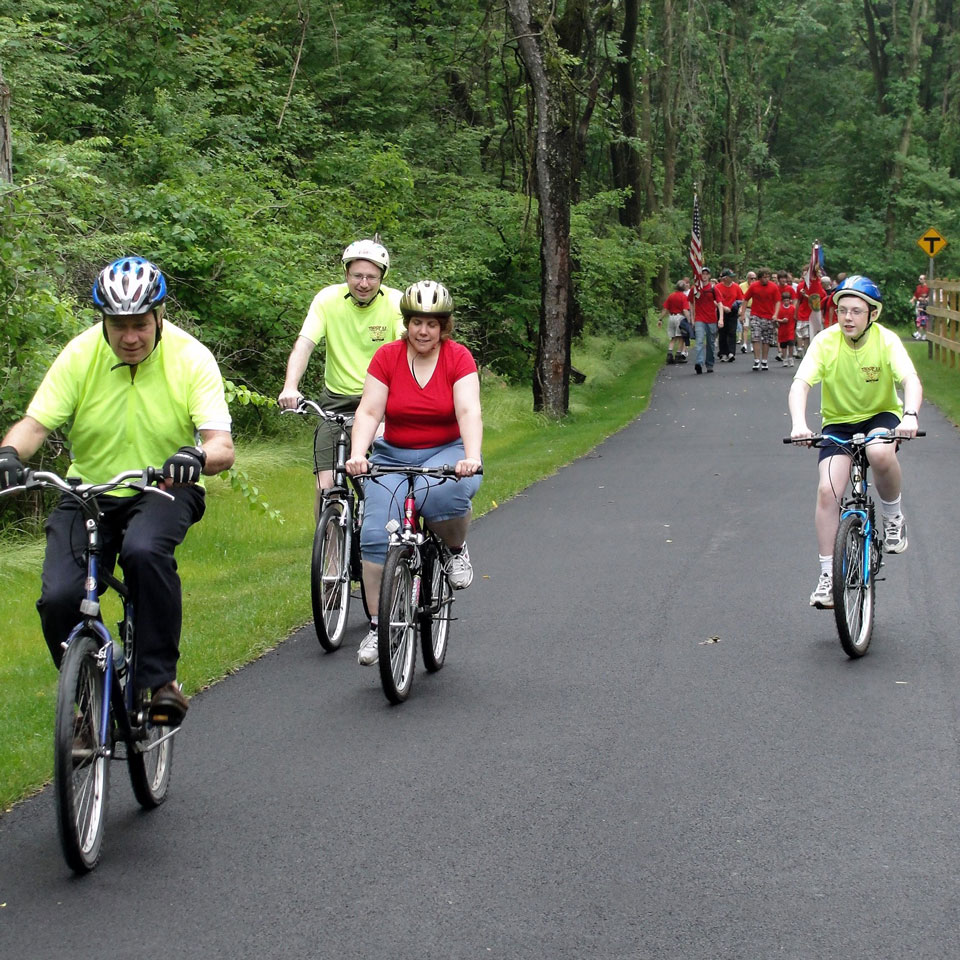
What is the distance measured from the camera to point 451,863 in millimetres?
5004

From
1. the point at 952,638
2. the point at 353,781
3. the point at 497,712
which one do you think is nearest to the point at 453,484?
the point at 497,712

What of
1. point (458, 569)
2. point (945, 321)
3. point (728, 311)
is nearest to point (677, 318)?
point (728, 311)

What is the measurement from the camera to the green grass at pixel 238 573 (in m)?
7.25

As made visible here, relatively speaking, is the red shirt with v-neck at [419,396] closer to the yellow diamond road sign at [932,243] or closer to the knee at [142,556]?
the knee at [142,556]

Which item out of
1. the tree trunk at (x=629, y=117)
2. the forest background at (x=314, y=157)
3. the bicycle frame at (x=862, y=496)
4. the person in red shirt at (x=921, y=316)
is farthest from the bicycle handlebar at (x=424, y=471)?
the person in red shirt at (x=921, y=316)

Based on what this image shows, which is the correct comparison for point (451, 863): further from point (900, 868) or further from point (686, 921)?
point (900, 868)

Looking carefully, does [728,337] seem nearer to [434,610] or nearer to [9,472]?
[434,610]

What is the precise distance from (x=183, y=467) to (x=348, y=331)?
400 centimetres

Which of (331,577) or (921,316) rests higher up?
(331,577)

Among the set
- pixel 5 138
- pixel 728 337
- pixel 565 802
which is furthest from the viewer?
pixel 728 337

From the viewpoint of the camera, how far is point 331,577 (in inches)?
328

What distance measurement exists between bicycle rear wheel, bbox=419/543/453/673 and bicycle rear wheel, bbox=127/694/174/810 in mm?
1939

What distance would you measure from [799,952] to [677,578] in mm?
6009

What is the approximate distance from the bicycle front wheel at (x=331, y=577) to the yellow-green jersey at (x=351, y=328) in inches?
35.4
